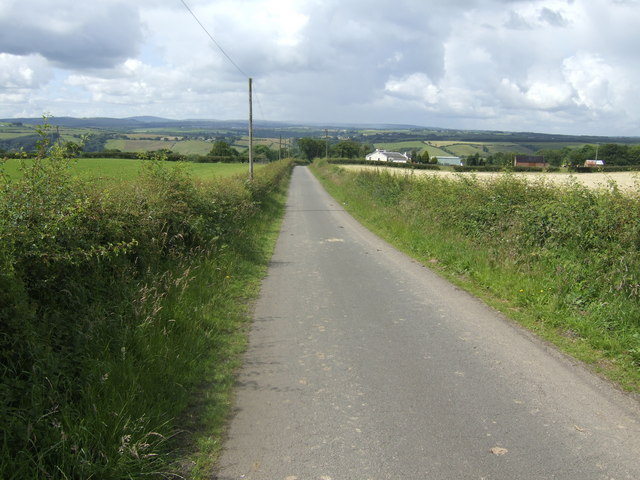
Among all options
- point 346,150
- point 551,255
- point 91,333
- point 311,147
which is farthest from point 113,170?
point 311,147

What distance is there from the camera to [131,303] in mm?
4910

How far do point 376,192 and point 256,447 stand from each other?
2064 centimetres

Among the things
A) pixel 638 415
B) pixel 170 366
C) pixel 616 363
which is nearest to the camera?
pixel 638 415

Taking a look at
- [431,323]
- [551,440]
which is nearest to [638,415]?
[551,440]

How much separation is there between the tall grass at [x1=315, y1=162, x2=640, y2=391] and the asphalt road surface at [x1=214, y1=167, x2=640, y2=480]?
0.54m

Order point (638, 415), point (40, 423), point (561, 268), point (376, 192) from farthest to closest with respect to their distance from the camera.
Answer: point (376, 192)
point (561, 268)
point (638, 415)
point (40, 423)

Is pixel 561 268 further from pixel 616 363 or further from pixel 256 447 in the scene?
pixel 256 447

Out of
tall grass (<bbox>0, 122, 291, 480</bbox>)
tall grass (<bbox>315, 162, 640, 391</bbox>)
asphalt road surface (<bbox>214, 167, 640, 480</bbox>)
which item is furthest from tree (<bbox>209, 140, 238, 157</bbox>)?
asphalt road surface (<bbox>214, 167, 640, 480</bbox>)

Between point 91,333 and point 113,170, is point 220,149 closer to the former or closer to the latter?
point 113,170

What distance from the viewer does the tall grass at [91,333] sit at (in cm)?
286

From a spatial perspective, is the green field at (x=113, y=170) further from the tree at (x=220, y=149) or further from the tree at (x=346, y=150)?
the tree at (x=346, y=150)

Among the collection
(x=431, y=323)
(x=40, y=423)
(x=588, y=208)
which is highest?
(x=588, y=208)

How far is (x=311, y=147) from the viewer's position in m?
151

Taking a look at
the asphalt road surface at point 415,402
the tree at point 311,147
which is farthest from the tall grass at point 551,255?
the tree at point 311,147
